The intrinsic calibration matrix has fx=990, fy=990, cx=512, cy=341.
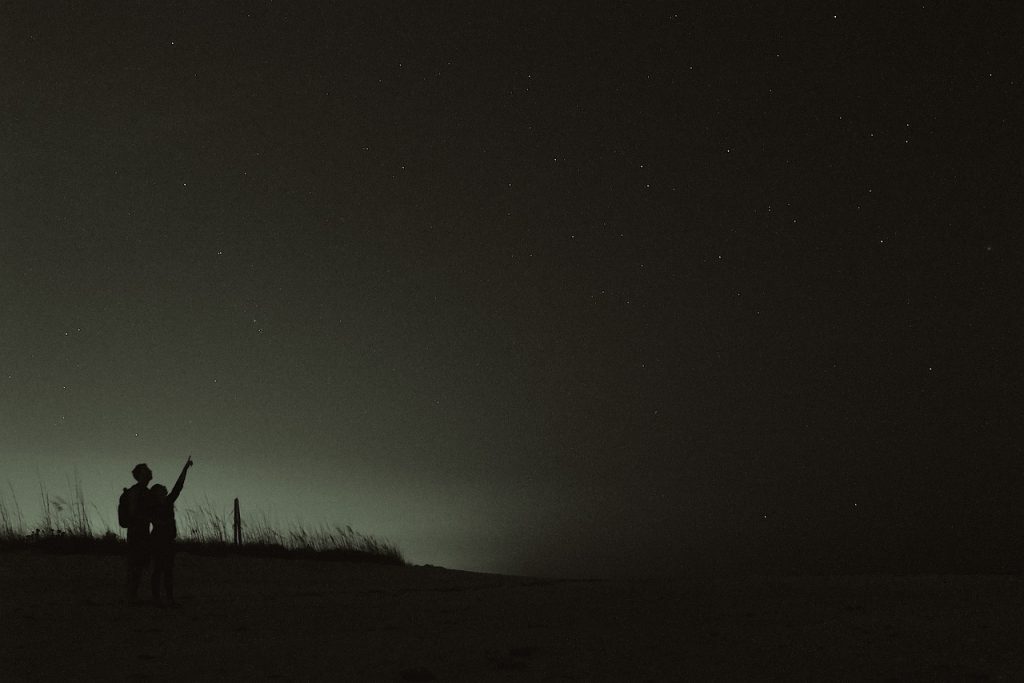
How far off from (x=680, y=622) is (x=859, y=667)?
2973 mm

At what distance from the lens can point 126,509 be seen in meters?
11.6

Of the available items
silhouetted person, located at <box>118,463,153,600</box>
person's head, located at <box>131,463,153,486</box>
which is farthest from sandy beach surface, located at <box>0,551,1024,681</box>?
person's head, located at <box>131,463,153,486</box>

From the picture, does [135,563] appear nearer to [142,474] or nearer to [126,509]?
[126,509]

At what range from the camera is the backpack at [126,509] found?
1162 cm

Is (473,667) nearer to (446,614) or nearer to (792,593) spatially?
(446,614)

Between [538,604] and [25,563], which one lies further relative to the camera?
[25,563]

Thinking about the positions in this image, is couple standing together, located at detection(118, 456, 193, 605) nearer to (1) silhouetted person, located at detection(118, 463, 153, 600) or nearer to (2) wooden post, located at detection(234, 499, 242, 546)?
(1) silhouetted person, located at detection(118, 463, 153, 600)

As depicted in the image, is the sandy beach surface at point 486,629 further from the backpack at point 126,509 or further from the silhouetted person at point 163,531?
the backpack at point 126,509

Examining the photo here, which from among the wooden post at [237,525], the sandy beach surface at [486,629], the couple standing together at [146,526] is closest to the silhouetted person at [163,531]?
the couple standing together at [146,526]

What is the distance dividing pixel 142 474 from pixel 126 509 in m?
0.44

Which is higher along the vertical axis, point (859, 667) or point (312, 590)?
point (312, 590)

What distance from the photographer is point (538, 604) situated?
13141mm

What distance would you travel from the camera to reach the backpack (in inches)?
457

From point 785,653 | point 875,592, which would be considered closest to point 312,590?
point 785,653
